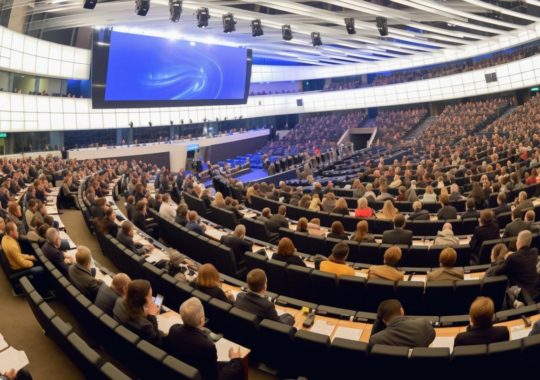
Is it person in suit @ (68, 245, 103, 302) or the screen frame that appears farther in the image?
the screen frame

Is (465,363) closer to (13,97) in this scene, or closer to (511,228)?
(511,228)

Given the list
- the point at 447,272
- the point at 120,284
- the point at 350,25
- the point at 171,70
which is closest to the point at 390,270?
the point at 447,272

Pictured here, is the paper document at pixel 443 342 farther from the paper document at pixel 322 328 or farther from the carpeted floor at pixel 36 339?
the carpeted floor at pixel 36 339

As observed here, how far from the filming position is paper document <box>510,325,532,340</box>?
3.80 meters

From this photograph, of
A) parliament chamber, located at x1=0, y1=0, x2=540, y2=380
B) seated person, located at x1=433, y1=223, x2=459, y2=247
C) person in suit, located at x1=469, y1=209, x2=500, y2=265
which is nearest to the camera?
parliament chamber, located at x1=0, y1=0, x2=540, y2=380

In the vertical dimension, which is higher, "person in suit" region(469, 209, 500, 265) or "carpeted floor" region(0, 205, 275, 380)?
"person in suit" region(469, 209, 500, 265)

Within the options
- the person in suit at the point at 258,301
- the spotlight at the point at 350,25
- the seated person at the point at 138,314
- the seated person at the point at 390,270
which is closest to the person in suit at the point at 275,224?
the seated person at the point at 390,270

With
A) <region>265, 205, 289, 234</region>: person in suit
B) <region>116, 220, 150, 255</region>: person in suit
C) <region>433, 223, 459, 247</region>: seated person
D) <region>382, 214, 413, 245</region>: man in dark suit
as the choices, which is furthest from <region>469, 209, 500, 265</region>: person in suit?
<region>116, 220, 150, 255</region>: person in suit

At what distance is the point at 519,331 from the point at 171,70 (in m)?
27.9

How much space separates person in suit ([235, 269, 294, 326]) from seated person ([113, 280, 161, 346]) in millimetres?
815

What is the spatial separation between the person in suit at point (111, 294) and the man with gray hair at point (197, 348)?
101 cm

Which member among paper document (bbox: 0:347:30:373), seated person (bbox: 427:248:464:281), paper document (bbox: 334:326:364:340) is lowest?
paper document (bbox: 334:326:364:340)

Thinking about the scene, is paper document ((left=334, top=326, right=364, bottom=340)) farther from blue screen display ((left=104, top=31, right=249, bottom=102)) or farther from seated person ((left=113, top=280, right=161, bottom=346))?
blue screen display ((left=104, top=31, right=249, bottom=102))

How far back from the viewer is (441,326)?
4238 millimetres
